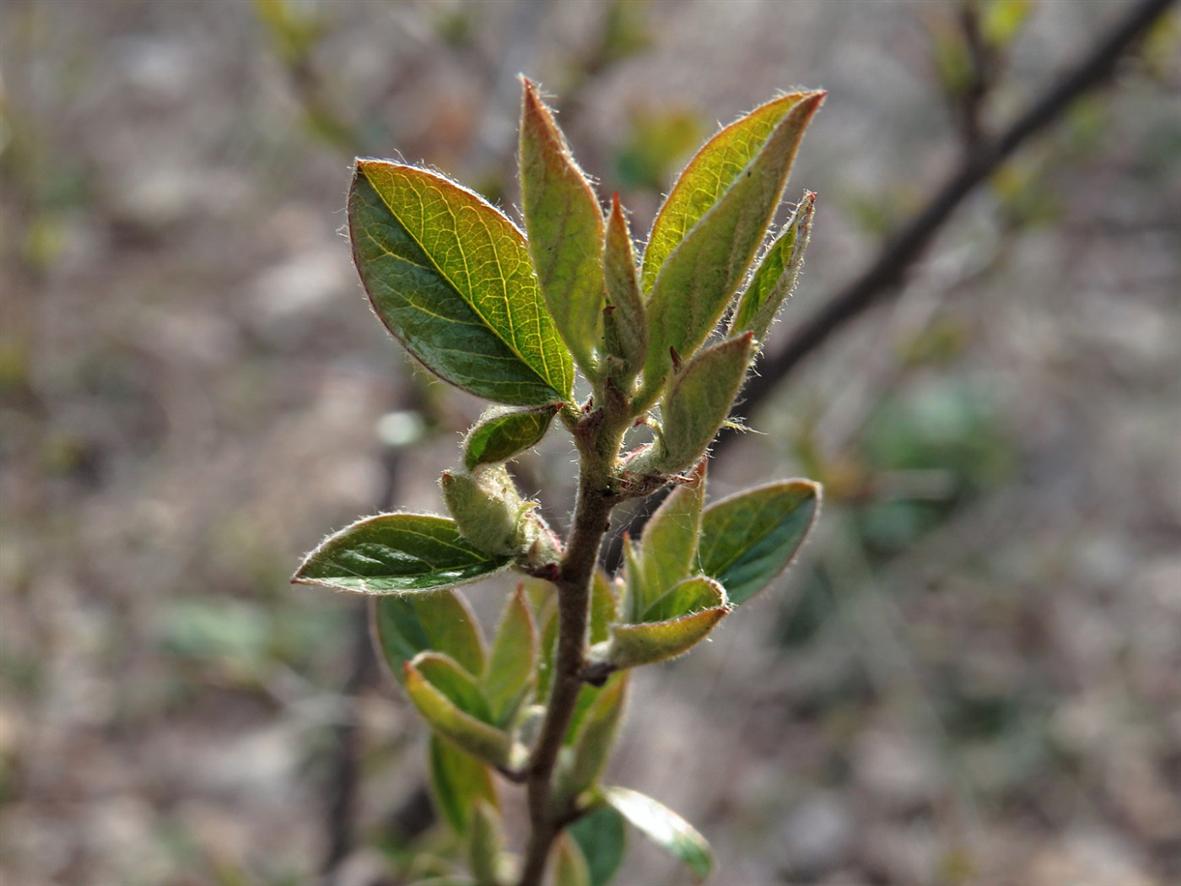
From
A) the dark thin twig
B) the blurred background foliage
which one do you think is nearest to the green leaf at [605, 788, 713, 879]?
the blurred background foliage

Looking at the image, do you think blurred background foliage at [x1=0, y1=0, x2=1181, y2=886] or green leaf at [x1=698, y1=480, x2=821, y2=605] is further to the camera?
blurred background foliage at [x1=0, y1=0, x2=1181, y2=886]

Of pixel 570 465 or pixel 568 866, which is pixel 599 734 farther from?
pixel 570 465

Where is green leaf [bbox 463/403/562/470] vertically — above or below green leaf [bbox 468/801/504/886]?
above

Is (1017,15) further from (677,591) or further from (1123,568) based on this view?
(1123,568)

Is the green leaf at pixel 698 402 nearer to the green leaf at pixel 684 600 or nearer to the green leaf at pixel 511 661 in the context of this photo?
the green leaf at pixel 684 600

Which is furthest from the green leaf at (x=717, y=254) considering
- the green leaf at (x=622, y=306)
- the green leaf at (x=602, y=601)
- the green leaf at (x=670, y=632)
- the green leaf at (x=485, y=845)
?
the green leaf at (x=485, y=845)

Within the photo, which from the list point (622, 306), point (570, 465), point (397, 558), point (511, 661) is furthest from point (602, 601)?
point (570, 465)

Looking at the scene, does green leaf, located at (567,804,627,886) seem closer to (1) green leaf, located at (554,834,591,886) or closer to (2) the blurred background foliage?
(1) green leaf, located at (554,834,591,886)
